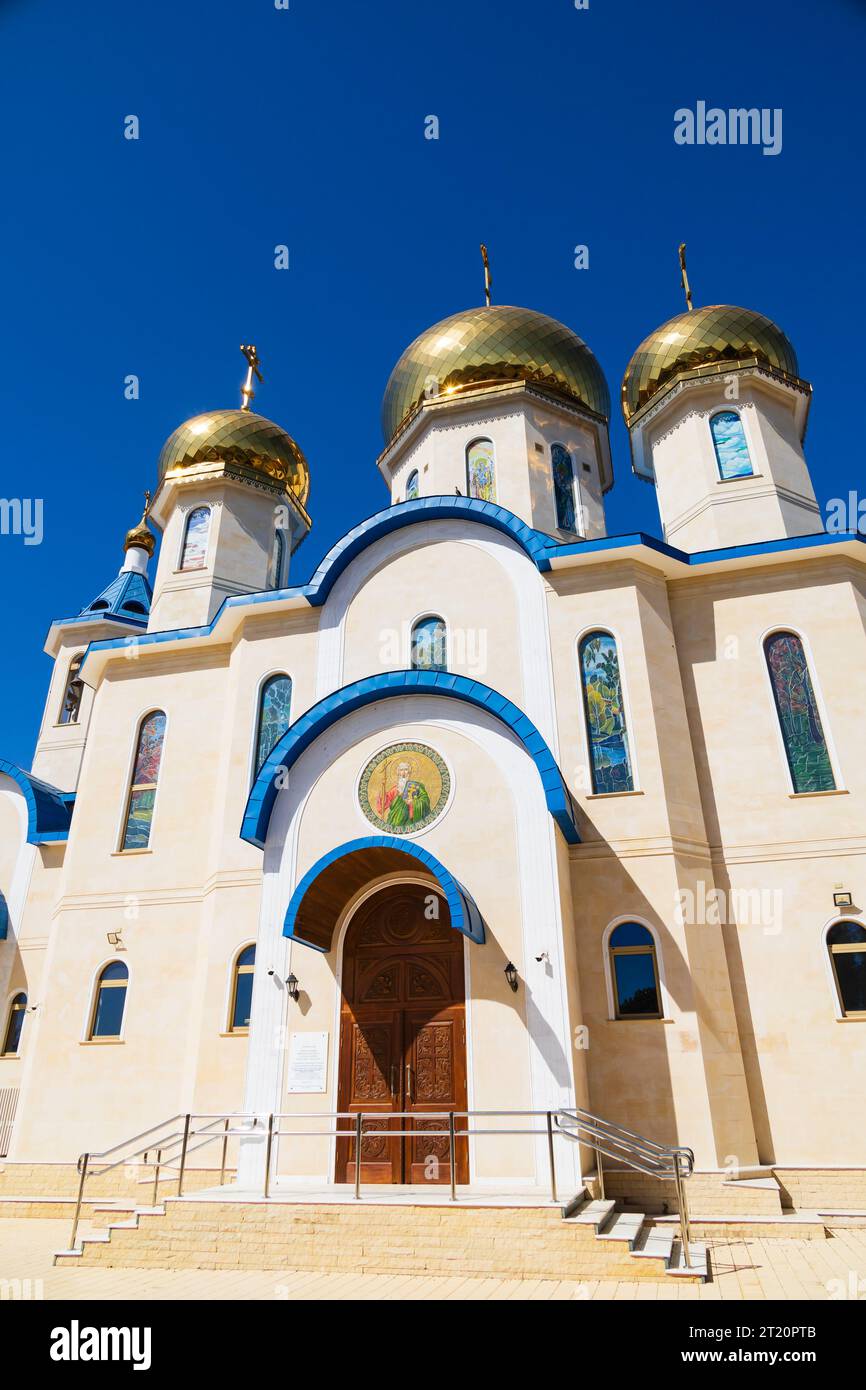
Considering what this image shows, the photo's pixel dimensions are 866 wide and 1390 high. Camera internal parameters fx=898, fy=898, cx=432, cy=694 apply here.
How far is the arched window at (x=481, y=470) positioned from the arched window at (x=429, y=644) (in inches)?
125

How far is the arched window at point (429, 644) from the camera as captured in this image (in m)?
12.2

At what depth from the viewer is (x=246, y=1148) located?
9078 mm

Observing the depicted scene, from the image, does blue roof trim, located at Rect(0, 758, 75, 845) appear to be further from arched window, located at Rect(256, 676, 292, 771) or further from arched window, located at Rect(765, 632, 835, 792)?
arched window, located at Rect(765, 632, 835, 792)

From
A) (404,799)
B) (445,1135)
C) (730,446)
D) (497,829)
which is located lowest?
(445,1135)

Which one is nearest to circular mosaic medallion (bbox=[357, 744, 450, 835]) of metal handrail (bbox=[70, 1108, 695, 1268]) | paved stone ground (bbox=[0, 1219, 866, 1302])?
metal handrail (bbox=[70, 1108, 695, 1268])

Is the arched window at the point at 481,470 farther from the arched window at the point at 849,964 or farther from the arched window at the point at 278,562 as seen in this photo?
the arched window at the point at 849,964

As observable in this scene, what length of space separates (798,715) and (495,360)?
8.13m

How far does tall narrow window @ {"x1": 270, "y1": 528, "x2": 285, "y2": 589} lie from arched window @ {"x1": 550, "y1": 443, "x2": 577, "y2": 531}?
17.6 ft

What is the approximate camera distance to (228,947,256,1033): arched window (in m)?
10.9

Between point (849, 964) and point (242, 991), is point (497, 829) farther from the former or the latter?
point (849, 964)

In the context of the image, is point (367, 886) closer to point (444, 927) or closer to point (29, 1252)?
point (444, 927)

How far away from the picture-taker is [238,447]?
1667 cm

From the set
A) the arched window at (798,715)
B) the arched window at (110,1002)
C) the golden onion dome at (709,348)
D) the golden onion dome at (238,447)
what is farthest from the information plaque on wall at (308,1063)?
the golden onion dome at (709,348)

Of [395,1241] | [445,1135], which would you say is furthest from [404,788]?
[395,1241]
